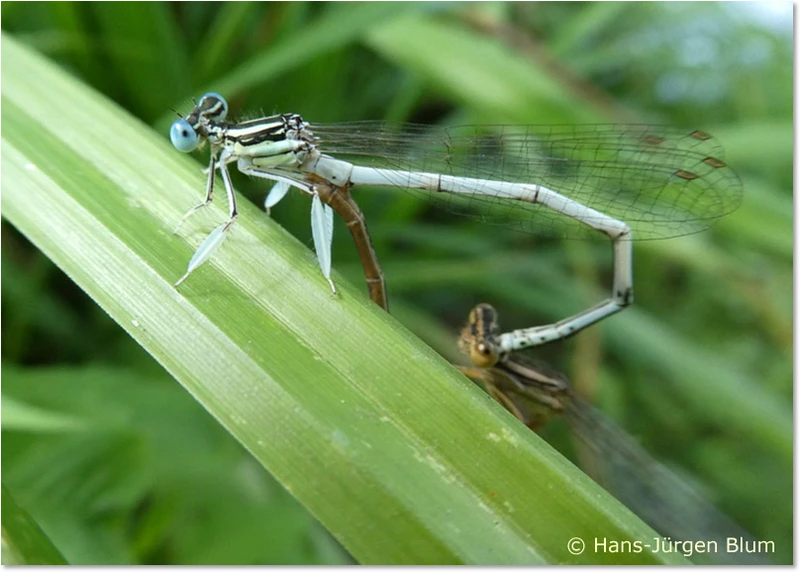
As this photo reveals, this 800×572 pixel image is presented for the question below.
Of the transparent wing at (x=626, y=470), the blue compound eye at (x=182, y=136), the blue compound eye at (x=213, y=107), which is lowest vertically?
the transparent wing at (x=626, y=470)

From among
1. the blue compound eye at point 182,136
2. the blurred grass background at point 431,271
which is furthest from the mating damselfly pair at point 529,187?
the blurred grass background at point 431,271

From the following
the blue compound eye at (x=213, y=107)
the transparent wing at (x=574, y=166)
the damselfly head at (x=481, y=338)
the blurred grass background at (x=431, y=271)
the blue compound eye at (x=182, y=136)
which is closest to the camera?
the blue compound eye at (x=182, y=136)

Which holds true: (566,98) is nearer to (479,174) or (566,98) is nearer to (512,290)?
(479,174)

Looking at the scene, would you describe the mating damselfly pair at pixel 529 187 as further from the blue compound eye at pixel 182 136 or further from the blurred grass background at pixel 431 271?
the blurred grass background at pixel 431 271

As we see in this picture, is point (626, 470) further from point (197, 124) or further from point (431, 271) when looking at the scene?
point (197, 124)

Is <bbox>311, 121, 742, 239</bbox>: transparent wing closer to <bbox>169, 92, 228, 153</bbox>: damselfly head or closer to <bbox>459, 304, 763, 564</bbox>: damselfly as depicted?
<bbox>169, 92, 228, 153</bbox>: damselfly head

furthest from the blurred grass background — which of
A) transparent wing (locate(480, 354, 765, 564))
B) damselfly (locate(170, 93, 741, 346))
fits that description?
transparent wing (locate(480, 354, 765, 564))
